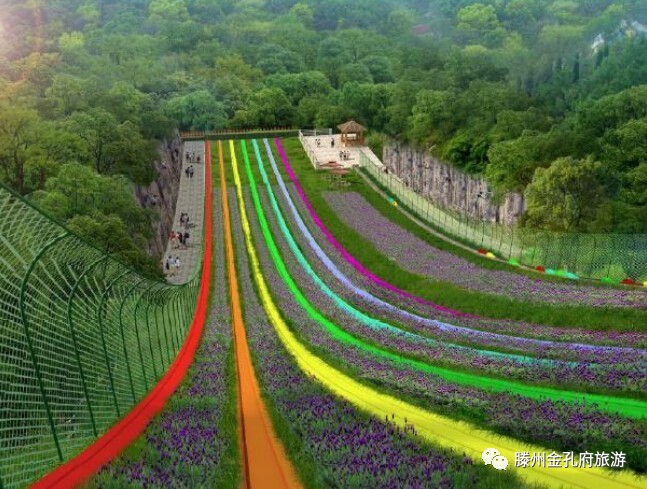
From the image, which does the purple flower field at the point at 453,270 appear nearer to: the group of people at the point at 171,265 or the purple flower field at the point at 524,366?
the purple flower field at the point at 524,366

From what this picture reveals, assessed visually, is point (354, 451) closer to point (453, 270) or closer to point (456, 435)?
point (456, 435)

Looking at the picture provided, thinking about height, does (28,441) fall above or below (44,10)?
below

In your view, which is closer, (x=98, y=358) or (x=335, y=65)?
(x=98, y=358)

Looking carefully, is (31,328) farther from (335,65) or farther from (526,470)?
(335,65)

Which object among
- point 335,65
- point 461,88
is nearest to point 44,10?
point 335,65

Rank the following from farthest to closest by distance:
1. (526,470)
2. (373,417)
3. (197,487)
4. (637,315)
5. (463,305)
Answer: (463,305) → (637,315) → (373,417) → (526,470) → (197,487)

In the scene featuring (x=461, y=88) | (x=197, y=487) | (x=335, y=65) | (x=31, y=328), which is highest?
(x=335, y=65)
